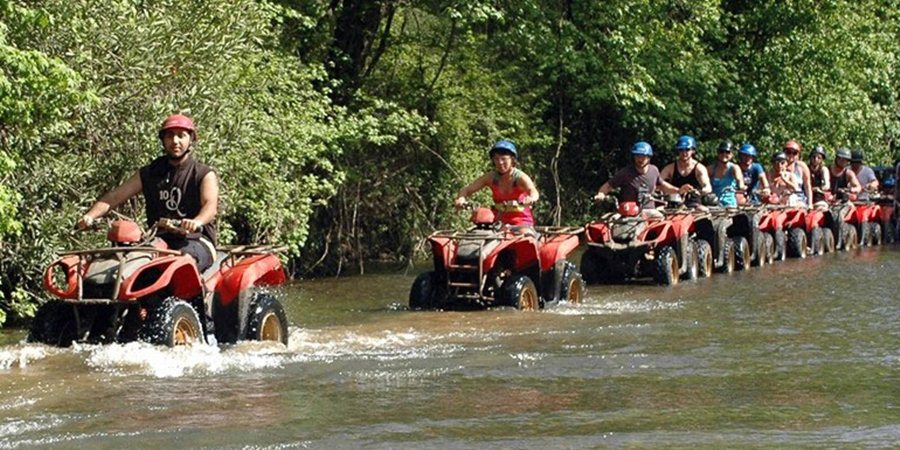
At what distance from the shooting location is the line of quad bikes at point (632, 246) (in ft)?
52.2

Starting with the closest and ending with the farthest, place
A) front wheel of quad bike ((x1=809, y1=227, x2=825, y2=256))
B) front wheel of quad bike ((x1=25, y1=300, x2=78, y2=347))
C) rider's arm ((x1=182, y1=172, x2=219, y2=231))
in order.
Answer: front wheel of quad bike ((x1=25, y1=300, x2=78, y2=347))
rider's arm ((x1=182, y1=172, x2=219, y2=231))
front wheel of quad bike ((x1=809, y1=227, x2=825, y2=256))

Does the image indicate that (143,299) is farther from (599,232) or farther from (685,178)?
(685,178)

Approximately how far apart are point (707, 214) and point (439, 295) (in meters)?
6.68

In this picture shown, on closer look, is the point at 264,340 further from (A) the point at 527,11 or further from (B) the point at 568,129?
(B) the point at 568,129

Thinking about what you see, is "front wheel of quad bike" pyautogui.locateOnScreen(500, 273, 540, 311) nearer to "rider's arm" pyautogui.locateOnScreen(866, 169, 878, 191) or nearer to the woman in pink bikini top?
the woman in pink bikini top

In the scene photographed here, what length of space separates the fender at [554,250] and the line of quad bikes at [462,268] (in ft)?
0.04

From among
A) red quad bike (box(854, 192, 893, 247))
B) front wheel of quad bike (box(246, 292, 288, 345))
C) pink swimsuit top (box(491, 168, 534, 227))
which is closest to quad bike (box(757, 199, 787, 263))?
red quad bike (box(854, 192, 893, 247))

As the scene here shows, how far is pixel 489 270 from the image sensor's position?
15.9 meters

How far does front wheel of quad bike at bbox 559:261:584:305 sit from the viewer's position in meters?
16.8

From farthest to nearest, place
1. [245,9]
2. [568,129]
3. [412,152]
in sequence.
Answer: [568,129]
[412,152]
[245,9]

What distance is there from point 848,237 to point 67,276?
19.9m

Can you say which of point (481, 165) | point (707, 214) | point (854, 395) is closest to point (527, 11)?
point (481, 165)

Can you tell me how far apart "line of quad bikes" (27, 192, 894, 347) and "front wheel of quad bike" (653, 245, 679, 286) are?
1 cm

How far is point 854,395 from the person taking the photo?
9.88 meters
